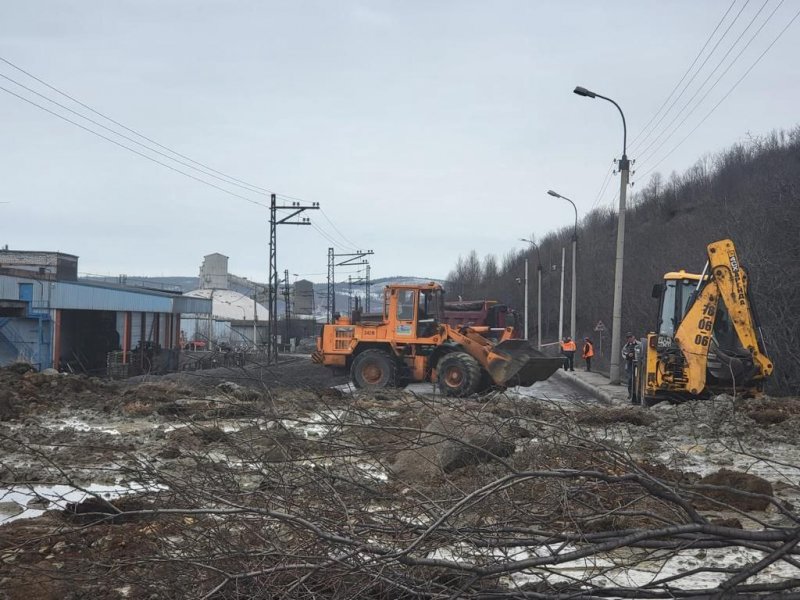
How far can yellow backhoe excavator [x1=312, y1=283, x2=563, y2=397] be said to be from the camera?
19.1 metres

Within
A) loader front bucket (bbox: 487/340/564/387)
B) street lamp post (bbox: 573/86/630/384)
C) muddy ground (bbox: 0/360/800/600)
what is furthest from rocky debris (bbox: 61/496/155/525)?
street lamp post (bbox: 573/86/630/384)

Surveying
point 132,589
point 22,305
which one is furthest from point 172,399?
point 22,305

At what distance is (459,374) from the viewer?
1903 centimetres

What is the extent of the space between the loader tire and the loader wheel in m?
1.73

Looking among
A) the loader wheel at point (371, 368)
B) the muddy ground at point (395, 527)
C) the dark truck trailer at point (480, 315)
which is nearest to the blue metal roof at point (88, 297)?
the dark truck trailer at point (480, 315)

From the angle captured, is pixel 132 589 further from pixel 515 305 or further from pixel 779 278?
pixel 515 305

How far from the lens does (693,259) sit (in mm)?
35625

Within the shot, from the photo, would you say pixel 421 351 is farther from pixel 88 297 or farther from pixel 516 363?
pixel 88 297

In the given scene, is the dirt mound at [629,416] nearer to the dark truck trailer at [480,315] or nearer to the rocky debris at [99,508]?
the rocky debris at [99,508]

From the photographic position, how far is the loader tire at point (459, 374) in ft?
61.0

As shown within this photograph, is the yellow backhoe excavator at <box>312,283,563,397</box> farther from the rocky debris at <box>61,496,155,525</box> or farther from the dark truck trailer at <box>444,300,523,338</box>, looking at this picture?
the rocky debris at <box>61,496,155,525</box>

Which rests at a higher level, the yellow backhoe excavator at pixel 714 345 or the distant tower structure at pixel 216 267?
the distant tower structure at pixel 216 267

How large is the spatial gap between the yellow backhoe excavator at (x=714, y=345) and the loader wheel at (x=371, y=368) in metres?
7.41

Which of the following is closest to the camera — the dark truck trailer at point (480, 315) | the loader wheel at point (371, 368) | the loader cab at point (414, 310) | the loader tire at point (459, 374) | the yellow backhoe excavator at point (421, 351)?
the loader tire at point (459, 374)
